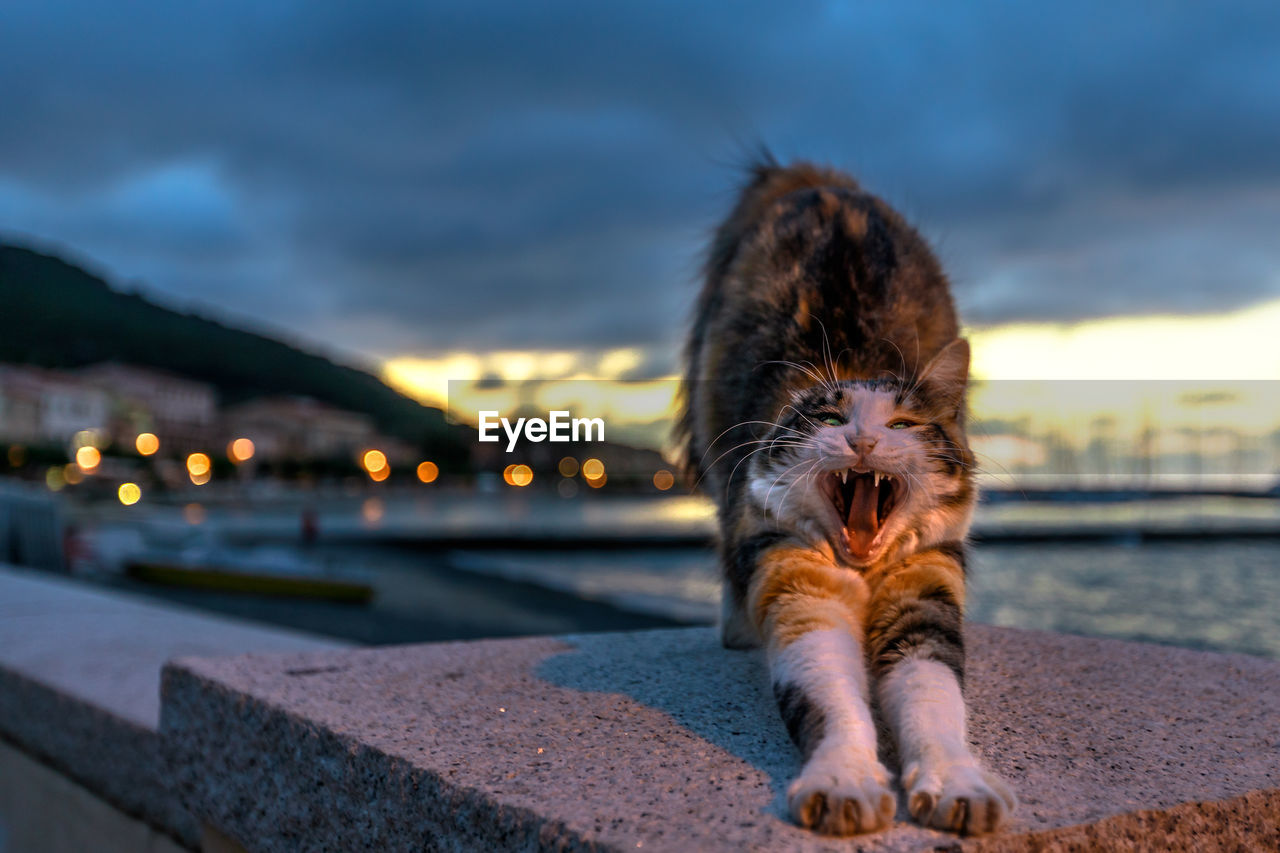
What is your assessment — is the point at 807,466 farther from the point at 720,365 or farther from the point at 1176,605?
the point at 1176,605

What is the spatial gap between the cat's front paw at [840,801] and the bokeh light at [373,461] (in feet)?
314

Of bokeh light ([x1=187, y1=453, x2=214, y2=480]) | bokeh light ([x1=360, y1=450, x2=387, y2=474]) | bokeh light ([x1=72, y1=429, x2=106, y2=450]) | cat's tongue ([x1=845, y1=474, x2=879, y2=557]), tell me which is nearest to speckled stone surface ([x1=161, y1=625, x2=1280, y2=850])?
cat's tongue ([x1=845, y1=474, x2=879, y2=557])

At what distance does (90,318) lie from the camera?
105 metres

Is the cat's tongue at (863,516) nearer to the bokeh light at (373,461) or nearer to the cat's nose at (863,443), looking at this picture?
the cat's nose at (863,443)

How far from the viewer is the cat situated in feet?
5.20

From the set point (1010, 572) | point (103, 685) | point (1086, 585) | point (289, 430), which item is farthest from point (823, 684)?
point (289, 430)

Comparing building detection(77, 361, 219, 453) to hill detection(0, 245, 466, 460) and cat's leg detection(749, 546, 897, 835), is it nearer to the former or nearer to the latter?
hill detection(0, 245, 466, 460)

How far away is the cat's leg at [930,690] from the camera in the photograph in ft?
4.63

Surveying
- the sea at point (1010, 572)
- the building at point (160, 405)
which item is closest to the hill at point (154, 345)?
the building at point (160, 405)

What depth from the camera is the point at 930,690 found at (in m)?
1.81

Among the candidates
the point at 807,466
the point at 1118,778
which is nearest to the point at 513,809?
the point at 807,466

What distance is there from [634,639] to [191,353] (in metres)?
122

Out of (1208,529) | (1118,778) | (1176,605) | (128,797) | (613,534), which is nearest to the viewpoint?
(1118,778)

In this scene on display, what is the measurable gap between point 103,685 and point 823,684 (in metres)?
2.83
